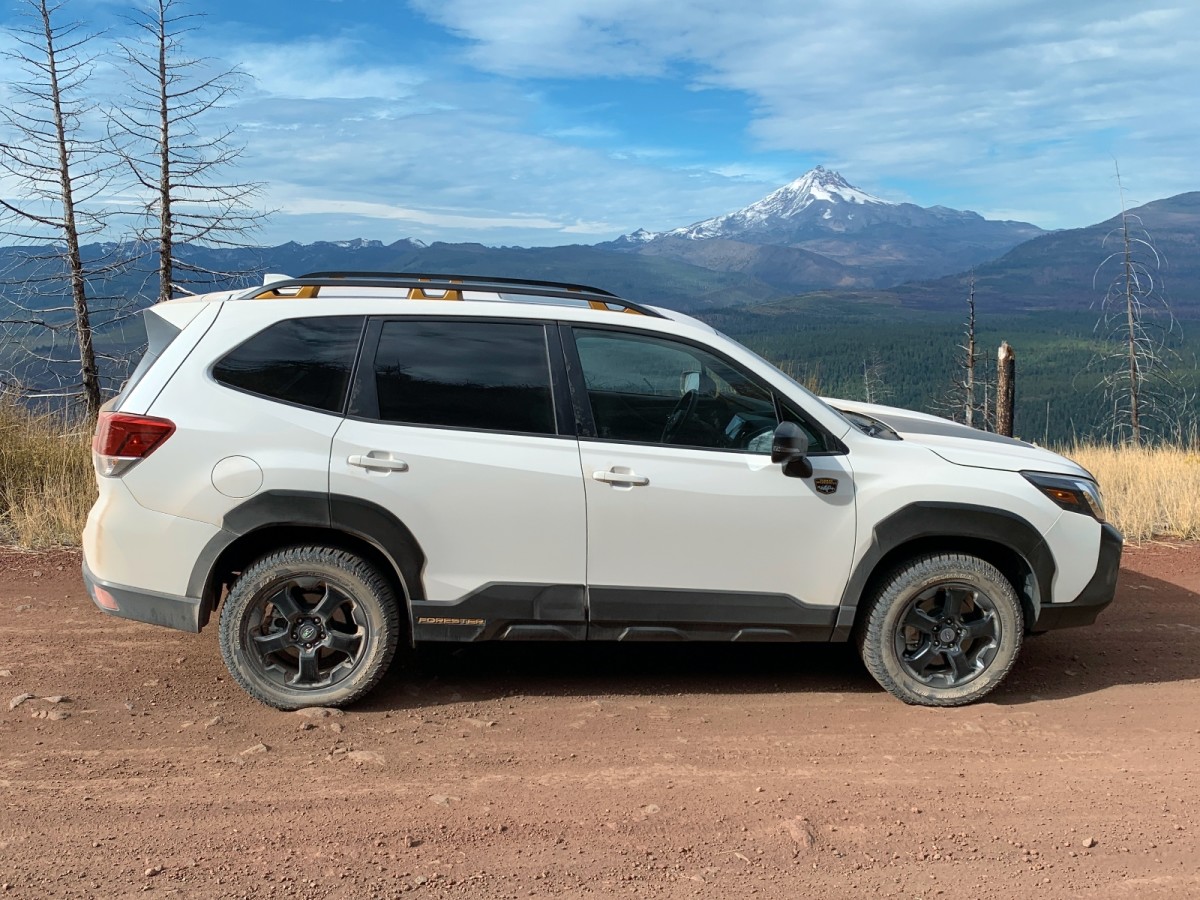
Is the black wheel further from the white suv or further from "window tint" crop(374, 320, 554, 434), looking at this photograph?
"window tint" crop(374, 320, 554, 434)

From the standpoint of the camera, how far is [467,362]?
14.4ft

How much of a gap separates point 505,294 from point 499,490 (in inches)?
40.9

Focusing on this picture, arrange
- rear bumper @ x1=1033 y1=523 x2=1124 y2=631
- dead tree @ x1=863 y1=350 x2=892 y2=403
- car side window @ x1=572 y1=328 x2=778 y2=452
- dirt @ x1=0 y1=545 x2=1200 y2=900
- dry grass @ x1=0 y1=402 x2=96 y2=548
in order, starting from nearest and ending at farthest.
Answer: dirt @ x1=0 y1=545 x2=1200 y2=900 → car side window @ x1=572 y1=328 x2=778 y2=452 → rear bumper @ x1=1033 y1=523 x2=1124 y2=631 → dry grass @ x1=0 y1=402 x2=96 y2=548 → dead tree @ x1=863 y1=350 x2=892 y2=403

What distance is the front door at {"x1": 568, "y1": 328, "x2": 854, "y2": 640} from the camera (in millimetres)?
4328

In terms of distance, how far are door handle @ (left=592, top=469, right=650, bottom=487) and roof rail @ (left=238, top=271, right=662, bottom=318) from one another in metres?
0.83

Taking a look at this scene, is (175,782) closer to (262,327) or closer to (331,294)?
(262,327)

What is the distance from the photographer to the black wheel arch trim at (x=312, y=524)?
4199 millimetres

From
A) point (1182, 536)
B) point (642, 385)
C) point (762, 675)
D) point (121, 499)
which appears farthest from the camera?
point (1182, 536)

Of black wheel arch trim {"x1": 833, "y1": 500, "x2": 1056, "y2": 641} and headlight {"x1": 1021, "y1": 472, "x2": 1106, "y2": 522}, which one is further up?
headlight {"x1": 1021, "y1": 472, "x2": 1106, "y2": 522}

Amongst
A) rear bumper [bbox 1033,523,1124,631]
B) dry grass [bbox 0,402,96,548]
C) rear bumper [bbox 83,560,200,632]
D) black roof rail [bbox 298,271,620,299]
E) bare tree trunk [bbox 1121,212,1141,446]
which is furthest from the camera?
bare tree trunk [bbox 1121,212,1141,446]

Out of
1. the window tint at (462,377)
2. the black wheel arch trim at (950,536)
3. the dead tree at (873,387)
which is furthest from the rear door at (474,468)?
the dead tree at (873,387)

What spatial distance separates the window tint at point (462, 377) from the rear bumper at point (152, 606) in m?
1.21

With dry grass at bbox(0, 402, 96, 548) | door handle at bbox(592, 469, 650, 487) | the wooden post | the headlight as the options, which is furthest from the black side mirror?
the wooden post

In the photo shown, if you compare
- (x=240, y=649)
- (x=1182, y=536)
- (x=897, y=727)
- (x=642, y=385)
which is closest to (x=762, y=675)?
(x=897, y=727)
